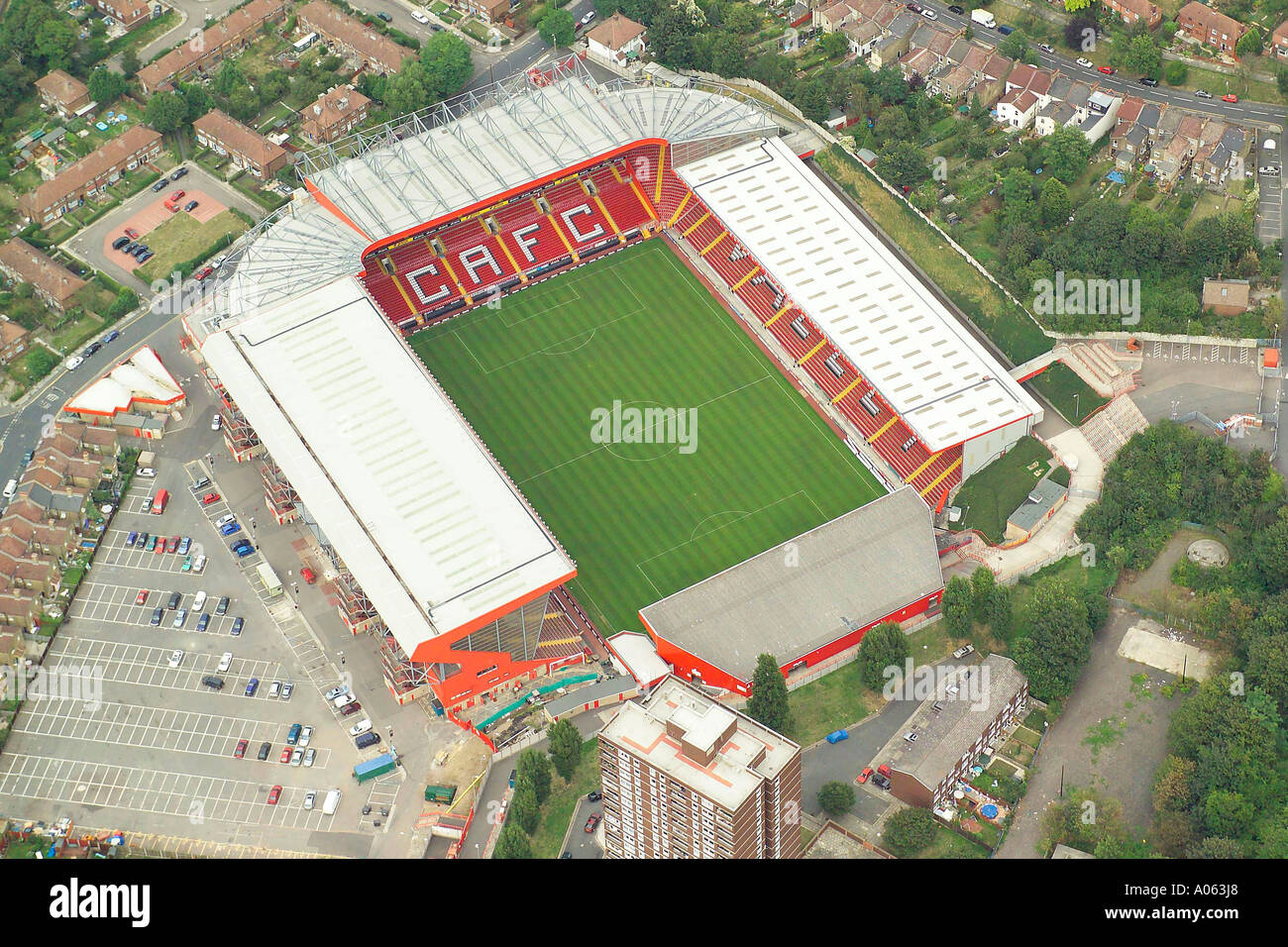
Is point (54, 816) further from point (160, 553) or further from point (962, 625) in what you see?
point (962, 625)

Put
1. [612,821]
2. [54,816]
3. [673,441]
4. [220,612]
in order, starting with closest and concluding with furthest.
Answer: [612,821] → [54,816] → [220,612] → [673,441]

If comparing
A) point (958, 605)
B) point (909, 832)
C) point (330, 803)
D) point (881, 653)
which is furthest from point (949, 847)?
point (330, 803)

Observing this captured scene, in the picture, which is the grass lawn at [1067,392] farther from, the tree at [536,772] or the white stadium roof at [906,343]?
the tree at [536,772]

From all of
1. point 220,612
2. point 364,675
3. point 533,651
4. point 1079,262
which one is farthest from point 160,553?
point 1079,262

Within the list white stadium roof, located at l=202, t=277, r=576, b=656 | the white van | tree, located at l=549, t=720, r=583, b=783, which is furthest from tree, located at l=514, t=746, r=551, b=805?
the white van

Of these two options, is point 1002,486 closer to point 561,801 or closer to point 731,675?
point 731,675

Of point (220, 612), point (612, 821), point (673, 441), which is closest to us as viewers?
point (612, 821)
